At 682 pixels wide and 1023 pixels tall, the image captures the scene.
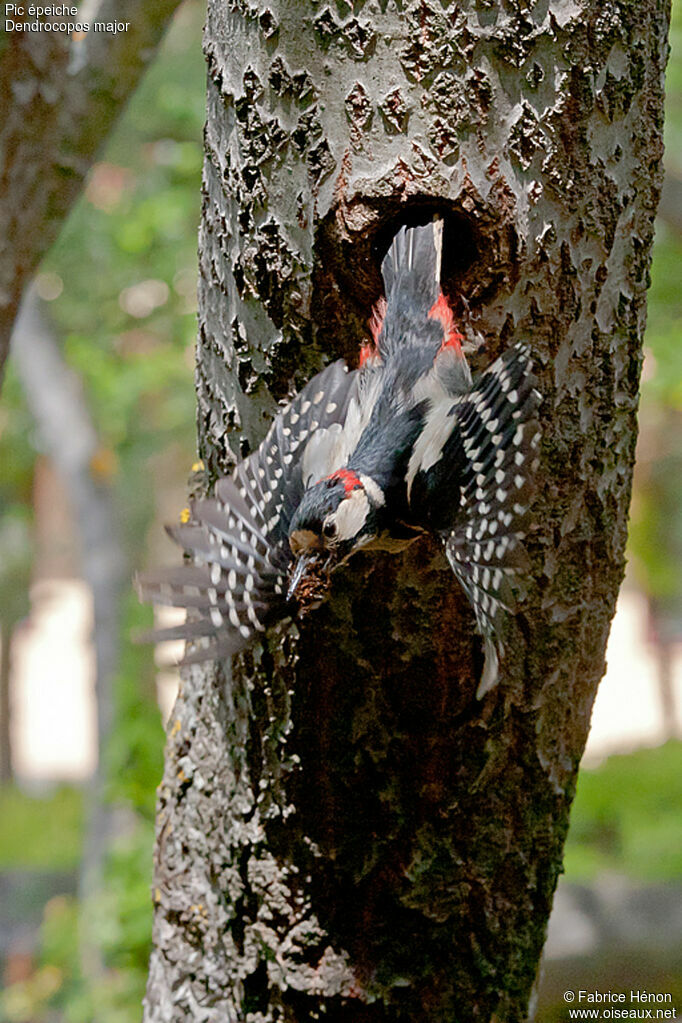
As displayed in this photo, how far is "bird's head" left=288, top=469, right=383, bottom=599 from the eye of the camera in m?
1.64

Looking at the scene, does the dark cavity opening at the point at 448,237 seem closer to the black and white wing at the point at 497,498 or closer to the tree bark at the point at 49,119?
the black and white wing at the point at 497,498

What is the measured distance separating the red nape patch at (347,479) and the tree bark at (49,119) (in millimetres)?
1121

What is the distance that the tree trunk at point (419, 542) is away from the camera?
1591mm

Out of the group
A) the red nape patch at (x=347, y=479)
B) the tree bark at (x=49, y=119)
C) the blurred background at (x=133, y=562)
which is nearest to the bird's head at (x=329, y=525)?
the red nape patch at (x=347, y=479)

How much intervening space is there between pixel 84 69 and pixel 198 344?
112 centimetres

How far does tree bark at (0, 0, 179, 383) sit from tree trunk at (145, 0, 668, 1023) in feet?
2.70

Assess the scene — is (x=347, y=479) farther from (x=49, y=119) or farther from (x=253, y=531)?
(x=49, y=119)

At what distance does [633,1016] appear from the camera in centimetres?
343

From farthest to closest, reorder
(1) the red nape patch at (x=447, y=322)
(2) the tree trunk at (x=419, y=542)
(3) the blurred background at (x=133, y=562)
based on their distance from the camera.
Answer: (3) the blurred background at (x=133, y=562)
(1) the red nape patch at (x=447, y=322)
(2) the tree trunk at (x=419, y=542)

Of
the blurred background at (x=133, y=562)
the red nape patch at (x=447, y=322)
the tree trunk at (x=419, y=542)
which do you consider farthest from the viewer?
the blurred background at (x=133, y=562)

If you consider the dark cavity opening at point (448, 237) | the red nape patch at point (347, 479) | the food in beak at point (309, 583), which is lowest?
the food in beak at point (309, 583)

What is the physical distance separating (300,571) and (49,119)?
1432 millimetres

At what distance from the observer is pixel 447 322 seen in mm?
1742

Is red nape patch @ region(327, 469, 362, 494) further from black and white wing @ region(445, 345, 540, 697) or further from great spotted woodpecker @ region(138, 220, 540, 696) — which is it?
black and white wing @ region(445, 345, 540, 697)
